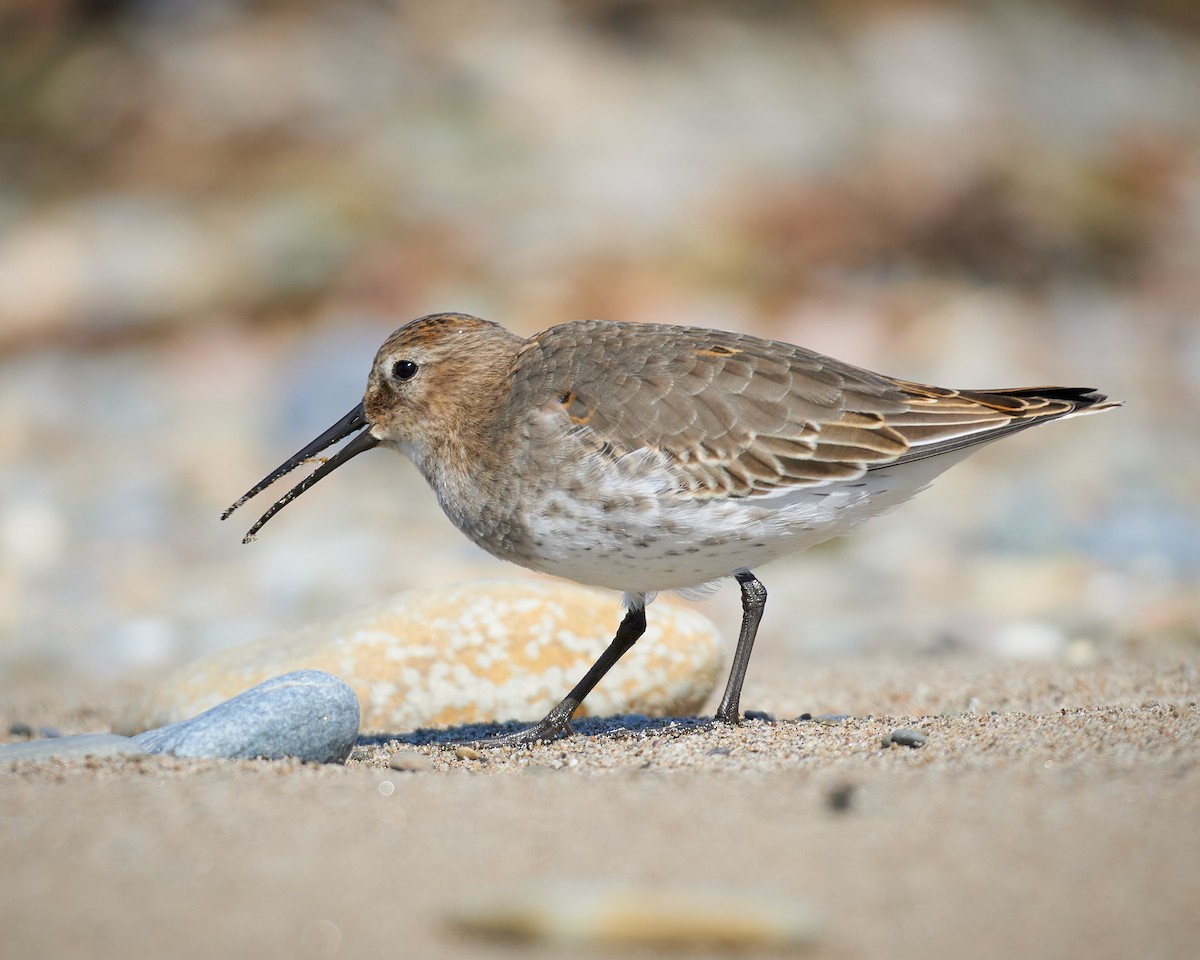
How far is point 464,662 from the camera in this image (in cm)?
551

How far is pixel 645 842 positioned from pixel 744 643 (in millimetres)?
1958

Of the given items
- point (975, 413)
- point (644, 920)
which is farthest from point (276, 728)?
point (975, 413)

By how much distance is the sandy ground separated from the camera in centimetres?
275

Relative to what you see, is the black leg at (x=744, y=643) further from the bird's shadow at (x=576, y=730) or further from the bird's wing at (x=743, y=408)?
the bird's wing at (x=743, y=408)

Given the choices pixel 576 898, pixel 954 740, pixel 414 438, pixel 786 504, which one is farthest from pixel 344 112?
pixel 576 898

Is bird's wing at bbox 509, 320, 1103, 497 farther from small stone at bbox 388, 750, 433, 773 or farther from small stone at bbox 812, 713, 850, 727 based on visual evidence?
small stone at bbox 388, 750, 433, 773

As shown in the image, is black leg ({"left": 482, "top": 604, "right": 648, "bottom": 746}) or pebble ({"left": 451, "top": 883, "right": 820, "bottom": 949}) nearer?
pebble ({"left": 451, "top": 883, "right": 820, "bottom": 949})

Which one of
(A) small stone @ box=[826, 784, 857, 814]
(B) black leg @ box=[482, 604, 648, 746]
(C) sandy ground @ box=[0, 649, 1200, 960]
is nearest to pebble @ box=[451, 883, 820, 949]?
(C) sandy ground @ box=[0, 649, 1200, 960]

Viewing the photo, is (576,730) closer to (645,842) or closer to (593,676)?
(593,676)

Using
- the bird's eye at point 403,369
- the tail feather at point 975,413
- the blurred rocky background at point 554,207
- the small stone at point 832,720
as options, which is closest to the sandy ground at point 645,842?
the small stone at point 832,720

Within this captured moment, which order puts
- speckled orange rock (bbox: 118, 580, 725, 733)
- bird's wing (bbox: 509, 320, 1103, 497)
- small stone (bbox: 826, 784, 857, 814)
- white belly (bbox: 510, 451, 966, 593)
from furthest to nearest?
speckled orange rock (bbox: 118, 580, 725, 733)
bird's wing (bbox: 509, 320, 1103, 497)
white belly (bbox: 510, 451, 966, 593)
small stone (bbox: 826, 784, 857, 814)

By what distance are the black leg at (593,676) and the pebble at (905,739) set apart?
1.26 m

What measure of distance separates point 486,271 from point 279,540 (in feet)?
15.5

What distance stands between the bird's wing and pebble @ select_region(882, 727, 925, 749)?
977 mm
